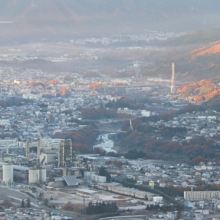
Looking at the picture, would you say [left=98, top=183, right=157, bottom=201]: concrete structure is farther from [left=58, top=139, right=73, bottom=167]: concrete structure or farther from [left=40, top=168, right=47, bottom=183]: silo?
[left=58, top=139, right=73, bottom=167]: concrete structure

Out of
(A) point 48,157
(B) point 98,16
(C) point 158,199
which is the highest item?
(B) point 98,16

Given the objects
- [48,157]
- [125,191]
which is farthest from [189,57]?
[125,191]

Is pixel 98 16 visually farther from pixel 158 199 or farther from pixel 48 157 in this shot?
pixel 158 199

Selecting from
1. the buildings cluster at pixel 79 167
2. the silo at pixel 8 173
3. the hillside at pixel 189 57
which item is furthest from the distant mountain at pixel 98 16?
the silo at pixel 8 173

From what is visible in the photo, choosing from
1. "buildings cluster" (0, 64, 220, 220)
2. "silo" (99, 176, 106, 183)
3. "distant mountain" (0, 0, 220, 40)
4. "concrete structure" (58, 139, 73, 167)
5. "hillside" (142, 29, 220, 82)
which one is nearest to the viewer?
"buildings cluster" (0, 64, 220, 220)

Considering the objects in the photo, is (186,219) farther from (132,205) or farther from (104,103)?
(104,103)

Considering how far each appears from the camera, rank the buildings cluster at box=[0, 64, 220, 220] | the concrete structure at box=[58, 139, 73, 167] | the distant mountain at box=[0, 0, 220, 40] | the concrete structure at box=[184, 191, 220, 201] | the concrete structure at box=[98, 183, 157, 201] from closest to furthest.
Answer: the buildings cluster at box=[0, 64, 220, 220]
the concrete structure at box=[98, 183, 157, 201]
the concrete structure at box=[184, 191, 220, 201]
the concrete structure at box=[58, 139, 73, 167]
the distant mountain at box=[0, 0, 220, 40]

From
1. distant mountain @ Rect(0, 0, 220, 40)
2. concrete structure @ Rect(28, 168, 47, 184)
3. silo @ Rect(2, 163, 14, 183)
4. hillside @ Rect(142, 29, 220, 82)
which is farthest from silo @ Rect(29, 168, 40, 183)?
distant mountain @ Rect(0, 0, 220, 40)
